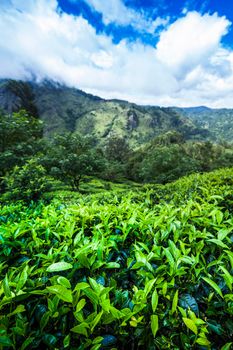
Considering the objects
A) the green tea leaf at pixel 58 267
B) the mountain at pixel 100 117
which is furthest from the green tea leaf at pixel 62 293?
the mountain at pixel 100 117

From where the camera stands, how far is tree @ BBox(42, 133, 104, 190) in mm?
16125

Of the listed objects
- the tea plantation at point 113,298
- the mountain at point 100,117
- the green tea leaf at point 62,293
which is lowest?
the tea plantation at point 113,298

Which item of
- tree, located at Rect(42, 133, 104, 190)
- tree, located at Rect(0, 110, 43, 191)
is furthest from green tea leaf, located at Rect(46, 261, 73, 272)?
tree, located at Rect(42, 133, 104, 190)

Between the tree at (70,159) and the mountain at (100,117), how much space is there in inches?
3606

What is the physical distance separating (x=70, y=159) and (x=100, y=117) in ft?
400

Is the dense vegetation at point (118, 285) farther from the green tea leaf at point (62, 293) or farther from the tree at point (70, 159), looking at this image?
the tree at point (70, 159)

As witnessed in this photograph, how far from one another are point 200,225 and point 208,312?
2.69 feet

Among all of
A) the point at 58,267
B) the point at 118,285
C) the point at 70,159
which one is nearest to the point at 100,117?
the point at 70,159

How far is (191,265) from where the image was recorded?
4.49 ft

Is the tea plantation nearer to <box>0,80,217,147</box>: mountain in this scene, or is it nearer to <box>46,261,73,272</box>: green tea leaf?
<box>46,261,73,272</box>: green tea leaf

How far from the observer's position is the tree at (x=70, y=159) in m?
16.1

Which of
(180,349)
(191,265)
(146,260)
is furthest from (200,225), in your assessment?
(180,349)

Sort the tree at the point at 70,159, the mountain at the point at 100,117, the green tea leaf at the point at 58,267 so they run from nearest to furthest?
the green tea leaf at the point at 58,267, the tree at the point at 70,159, the mountain at the point at 100,117

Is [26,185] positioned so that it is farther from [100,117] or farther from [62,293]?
[100,117]
